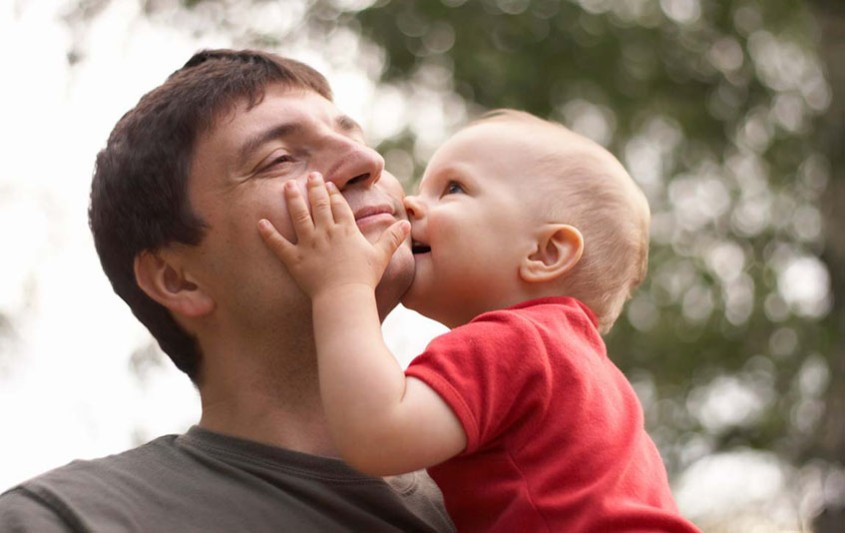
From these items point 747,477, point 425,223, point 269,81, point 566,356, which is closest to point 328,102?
point 269,81

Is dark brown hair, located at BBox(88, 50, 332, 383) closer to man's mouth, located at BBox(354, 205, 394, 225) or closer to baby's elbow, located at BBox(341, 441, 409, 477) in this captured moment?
man's mouth, located at BBox(354, 205, 394, 225)

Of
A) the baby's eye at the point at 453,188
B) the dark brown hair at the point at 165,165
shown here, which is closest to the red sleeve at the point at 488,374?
the baby's eye at the point at 453,188

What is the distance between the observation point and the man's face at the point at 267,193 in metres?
A: 2.86

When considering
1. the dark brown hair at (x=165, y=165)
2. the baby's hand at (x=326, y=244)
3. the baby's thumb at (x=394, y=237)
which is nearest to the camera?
the baby's hand at (x=326, y=244)

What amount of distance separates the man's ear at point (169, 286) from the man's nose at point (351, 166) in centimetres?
40

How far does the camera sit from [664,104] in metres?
11.9

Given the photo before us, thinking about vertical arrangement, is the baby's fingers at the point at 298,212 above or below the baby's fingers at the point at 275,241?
above

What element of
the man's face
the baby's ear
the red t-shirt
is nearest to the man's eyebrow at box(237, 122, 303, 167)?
the man's face

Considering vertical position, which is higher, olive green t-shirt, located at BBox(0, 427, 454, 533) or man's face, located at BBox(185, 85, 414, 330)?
man's face, located at BBox(185, 85, 414, 330)

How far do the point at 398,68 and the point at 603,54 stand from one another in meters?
1.74

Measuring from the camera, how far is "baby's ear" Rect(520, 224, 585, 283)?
9.28 feet

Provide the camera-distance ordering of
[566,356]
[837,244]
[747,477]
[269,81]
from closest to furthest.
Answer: [566,356]
[269,81]
[837,244]
[747,477]

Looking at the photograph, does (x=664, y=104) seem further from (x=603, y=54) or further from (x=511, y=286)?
(x=511, y=286)

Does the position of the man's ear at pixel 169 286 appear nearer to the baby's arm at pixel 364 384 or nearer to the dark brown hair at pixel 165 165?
the dark brown hair at pixel 165 165
